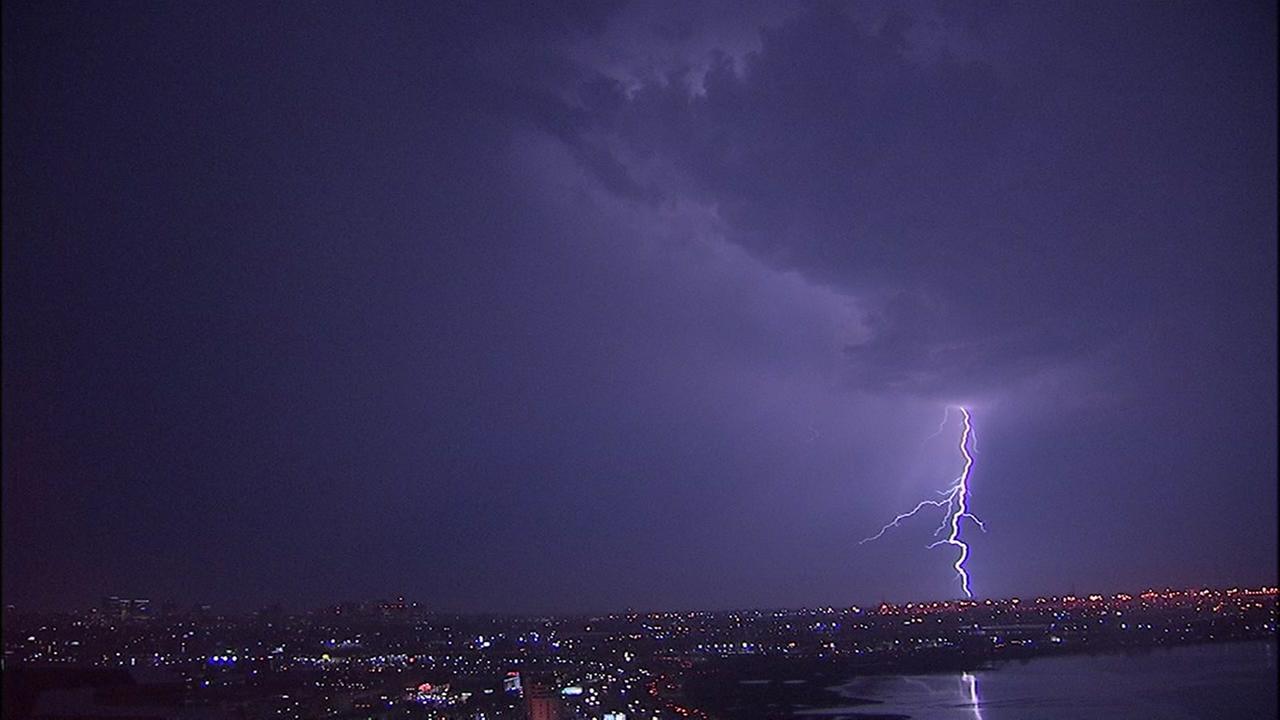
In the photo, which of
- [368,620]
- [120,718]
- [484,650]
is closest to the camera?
[120,718]

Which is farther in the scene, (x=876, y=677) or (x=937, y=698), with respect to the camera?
(x=876, y=677)

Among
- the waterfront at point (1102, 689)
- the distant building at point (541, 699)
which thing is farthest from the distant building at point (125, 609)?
the waterfront at point (1102, 689)

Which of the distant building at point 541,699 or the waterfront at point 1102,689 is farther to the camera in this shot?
the waterfront at point 1102,689

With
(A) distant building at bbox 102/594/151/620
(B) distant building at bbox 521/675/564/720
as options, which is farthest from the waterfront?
(A) distant building at bbox 102/594/151/620

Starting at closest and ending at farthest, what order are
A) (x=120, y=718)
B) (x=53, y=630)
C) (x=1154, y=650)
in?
(x=120, y=718), (x=53, y=630), (x=1154, y=650)

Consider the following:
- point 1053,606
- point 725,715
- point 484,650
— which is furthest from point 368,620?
point 1053,606

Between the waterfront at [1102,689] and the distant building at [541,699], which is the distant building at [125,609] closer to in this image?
the distant building at [541,699]

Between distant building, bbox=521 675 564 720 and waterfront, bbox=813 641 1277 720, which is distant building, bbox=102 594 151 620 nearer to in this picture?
distant building, bbox=521 675 564 720

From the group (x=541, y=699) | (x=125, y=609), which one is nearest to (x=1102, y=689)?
(x=541, y=699)

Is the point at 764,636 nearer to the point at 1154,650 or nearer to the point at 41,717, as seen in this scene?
the point at 1154,650
